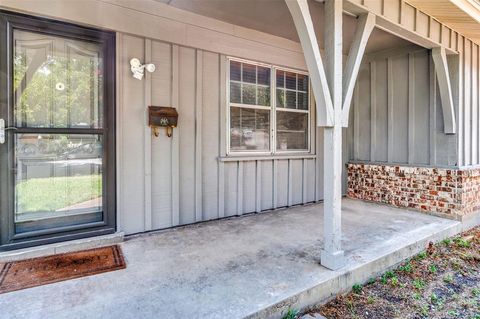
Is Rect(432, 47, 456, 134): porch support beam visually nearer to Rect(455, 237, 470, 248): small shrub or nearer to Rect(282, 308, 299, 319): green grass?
Rect(455, 237, 470, 248): small shrub

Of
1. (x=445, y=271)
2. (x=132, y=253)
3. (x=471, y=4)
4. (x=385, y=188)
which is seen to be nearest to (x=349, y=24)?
(x=471, y=4)

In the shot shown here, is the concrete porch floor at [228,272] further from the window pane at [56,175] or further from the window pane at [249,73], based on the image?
the window pane at [249,73]

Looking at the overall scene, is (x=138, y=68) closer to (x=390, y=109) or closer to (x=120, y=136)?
(x=120, y=136)

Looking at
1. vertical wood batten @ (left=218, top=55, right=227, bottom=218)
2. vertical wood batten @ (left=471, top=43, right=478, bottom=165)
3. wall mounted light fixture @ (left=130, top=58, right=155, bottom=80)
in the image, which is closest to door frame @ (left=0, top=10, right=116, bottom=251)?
wall mounted light fixture @ (left=130, top=58, right=155, bottom=80)

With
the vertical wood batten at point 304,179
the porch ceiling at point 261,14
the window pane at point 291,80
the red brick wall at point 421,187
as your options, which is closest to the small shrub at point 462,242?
the red brick wall at point 421,187

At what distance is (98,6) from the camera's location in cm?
Result: 296

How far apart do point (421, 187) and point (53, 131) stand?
5.06 metres

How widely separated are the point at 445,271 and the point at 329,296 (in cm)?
158

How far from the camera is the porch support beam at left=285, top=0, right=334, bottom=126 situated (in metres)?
2.38

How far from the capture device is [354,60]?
2.73 meters

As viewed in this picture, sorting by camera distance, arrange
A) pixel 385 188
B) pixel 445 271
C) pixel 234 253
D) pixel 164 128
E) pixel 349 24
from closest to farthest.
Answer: pixel 234 253
pixel 445 271
pixel 164 128
pixel 349 24
pixel 385 188

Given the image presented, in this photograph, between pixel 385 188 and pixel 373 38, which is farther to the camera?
pixel 385 188

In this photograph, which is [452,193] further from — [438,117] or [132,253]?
[132,253]

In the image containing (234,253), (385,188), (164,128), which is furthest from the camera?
(385,188)
